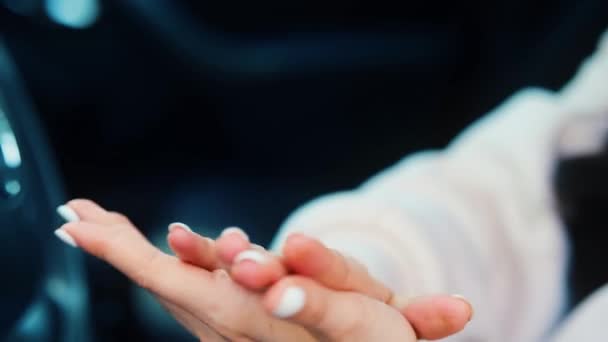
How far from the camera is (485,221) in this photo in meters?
0.34

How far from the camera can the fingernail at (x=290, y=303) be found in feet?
0.51

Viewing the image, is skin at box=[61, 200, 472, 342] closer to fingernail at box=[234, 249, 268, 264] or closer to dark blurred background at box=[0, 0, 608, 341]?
fingernail at box=[234, 249, 268, 264]

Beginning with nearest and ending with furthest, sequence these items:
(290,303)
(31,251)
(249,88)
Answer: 1. (290,303)
2. (31,251)
3. (249,88)

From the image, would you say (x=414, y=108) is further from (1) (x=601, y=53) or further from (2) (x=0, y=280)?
(2) (x=0, y=280)

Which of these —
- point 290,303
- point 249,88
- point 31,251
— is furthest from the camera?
point 249,88

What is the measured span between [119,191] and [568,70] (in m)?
0.33

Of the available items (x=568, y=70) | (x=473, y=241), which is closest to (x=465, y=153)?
(x=473, y=241)

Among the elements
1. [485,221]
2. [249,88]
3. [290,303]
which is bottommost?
[290,303]

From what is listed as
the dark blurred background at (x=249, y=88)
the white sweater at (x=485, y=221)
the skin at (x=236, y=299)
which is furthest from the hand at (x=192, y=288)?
the dark blurred background at (x=249, y=88)

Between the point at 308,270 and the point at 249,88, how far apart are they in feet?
1.21

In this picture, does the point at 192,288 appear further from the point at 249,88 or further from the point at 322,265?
the point at 249,88

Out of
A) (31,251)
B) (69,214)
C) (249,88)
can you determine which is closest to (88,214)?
(69,214)

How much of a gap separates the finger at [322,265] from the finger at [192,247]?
0.08 ft

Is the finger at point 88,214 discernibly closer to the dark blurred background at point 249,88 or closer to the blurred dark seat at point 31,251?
the blurred dark seat at point 31,251
